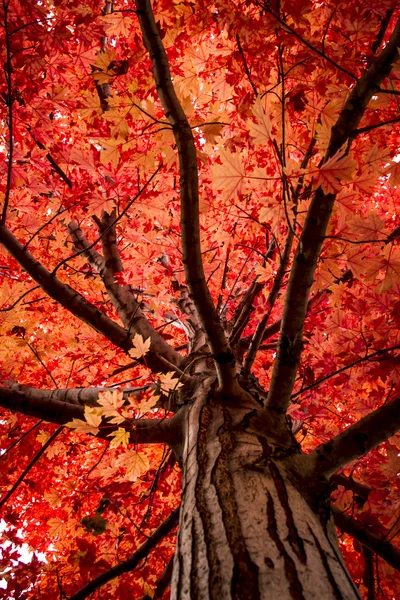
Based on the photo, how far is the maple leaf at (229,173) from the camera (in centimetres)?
134

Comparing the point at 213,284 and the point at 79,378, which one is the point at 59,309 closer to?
the point at 79,378

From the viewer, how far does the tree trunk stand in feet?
2.65

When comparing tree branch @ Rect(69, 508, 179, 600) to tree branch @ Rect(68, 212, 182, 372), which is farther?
tree branch @ Rect(68, 212, 182, 372)

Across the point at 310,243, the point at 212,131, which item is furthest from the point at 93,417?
the point at 212,131

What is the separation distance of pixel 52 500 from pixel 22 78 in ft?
10.5

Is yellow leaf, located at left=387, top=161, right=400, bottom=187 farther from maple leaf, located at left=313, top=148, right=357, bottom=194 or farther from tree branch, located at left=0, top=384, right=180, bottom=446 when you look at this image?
tree branch, located at left=0, top=384, right=180, bottom=446

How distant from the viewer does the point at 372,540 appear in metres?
1.52

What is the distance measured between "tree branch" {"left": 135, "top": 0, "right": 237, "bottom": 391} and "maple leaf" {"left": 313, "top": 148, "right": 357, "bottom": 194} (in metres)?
0.49

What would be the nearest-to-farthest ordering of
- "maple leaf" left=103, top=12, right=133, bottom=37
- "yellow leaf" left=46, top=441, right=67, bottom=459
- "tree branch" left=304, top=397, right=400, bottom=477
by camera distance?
"tree branch" left=304, top=397, right=400, bottom=477 < "maple leaf" left=103, top=12, right=133, bottom=37 < "yellow leaf" left=46, top=441, right=67, bottom=459

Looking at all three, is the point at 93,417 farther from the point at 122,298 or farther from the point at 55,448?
the point at 55,448

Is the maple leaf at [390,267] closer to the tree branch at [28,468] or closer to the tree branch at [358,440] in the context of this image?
the tree branch at [358,440]

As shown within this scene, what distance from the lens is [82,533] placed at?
521cm

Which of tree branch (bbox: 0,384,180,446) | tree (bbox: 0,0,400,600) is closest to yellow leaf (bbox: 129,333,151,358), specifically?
tree (bbox: 0,0,400,600)

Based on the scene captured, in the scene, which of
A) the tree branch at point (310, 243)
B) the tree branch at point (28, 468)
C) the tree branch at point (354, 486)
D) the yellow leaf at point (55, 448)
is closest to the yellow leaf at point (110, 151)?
the tree branch at point (310, 243)
